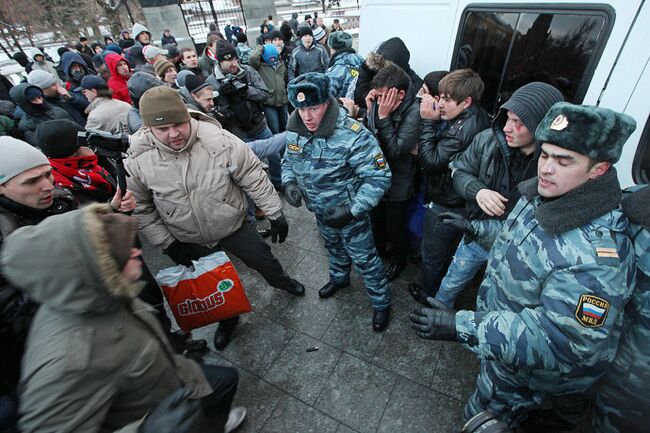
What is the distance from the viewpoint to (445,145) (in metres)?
2.41

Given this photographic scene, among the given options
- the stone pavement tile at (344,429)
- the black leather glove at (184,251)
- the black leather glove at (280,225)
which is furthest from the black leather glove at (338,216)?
the stone pavement tile at (344,429)

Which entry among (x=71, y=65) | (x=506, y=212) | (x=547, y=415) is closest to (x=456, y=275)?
(x=506, y=212)

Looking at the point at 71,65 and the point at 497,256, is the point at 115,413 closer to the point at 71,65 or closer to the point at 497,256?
the point at 497,256

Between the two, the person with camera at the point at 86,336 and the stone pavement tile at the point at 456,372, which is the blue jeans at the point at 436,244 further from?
the person with camera at the point at 86,336

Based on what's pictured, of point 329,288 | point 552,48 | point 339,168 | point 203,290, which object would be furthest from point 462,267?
point 203,290

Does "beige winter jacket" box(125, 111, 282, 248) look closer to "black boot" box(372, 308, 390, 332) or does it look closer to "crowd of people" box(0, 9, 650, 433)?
"crowd of people" box(0, 9, 650, 433)

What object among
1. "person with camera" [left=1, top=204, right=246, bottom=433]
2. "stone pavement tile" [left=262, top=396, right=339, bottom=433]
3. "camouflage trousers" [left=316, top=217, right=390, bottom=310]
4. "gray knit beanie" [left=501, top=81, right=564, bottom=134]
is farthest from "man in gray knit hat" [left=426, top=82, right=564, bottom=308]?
"person with camera" [left=1, top=204, right=246, bottom=433]

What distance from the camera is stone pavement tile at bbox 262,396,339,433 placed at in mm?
2242

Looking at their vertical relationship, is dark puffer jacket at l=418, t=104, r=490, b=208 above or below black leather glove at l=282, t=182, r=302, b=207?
above

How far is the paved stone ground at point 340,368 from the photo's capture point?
2268 millimetres

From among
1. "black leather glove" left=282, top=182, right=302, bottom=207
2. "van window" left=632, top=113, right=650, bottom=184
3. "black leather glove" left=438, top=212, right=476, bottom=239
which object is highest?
"van window" left=632, top=113, right=650, bottom=184

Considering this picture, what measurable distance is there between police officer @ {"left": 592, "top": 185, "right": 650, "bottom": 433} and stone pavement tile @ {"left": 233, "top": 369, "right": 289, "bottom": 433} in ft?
6.43

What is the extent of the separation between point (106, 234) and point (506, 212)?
2.12 m

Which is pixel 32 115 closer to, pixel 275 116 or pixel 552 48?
pixel 275 116
